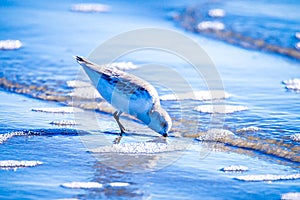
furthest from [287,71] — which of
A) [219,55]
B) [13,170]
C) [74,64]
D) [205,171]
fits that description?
[13,170]

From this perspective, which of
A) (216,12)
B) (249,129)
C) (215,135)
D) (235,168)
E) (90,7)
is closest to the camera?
(235,168)

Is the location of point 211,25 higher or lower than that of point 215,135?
higher

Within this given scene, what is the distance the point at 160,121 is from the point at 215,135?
602 mm

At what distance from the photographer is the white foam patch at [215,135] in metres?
6.42

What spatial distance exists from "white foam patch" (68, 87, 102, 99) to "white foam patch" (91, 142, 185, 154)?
1856 millimetres

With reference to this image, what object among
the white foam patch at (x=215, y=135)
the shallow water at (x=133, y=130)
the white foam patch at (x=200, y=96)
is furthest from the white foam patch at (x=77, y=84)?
the white foam patch at (x=215, y=135)

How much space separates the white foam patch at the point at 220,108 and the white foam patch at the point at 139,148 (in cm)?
126

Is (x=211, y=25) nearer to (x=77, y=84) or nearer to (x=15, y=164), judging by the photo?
(x=77, y=84)

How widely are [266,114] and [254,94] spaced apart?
83 cm

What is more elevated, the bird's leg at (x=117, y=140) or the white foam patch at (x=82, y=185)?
the bird's leg at (x=117, y=140)

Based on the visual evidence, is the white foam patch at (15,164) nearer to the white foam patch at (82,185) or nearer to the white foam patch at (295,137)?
the white foam patch at (82,185)

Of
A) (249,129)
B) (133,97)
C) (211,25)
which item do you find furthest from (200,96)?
(211,25)

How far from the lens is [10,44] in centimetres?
988

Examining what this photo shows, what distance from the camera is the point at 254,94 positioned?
26.0ft
